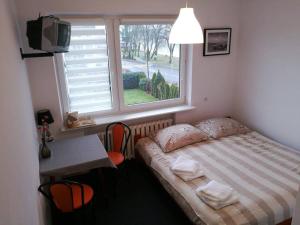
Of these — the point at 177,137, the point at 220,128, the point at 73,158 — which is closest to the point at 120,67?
the point at 177,137

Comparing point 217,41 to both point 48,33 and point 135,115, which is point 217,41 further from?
point 48,33

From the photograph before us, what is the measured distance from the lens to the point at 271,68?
3.29 metres

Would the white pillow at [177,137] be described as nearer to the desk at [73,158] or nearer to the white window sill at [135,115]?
the white window sill at [135,115]

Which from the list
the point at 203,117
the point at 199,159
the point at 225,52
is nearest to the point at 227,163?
the point at 199,159

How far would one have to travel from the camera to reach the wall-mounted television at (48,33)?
2.08m

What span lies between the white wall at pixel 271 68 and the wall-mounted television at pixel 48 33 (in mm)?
2705

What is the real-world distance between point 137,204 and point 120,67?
1832mm

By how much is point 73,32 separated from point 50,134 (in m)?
1.32

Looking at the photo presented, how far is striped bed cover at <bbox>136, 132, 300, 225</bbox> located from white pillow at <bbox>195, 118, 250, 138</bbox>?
10cm

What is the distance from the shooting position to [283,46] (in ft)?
10.1

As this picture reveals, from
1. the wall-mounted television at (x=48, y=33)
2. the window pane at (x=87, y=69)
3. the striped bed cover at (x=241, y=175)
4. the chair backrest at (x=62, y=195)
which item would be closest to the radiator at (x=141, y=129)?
the striped bed cover at (x=241, y=175)

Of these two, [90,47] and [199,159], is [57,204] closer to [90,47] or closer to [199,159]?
[199,159]

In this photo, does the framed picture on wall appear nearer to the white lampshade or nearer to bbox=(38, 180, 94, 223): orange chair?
the white lampshade

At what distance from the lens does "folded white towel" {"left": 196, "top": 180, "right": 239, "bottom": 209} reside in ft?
6.78
